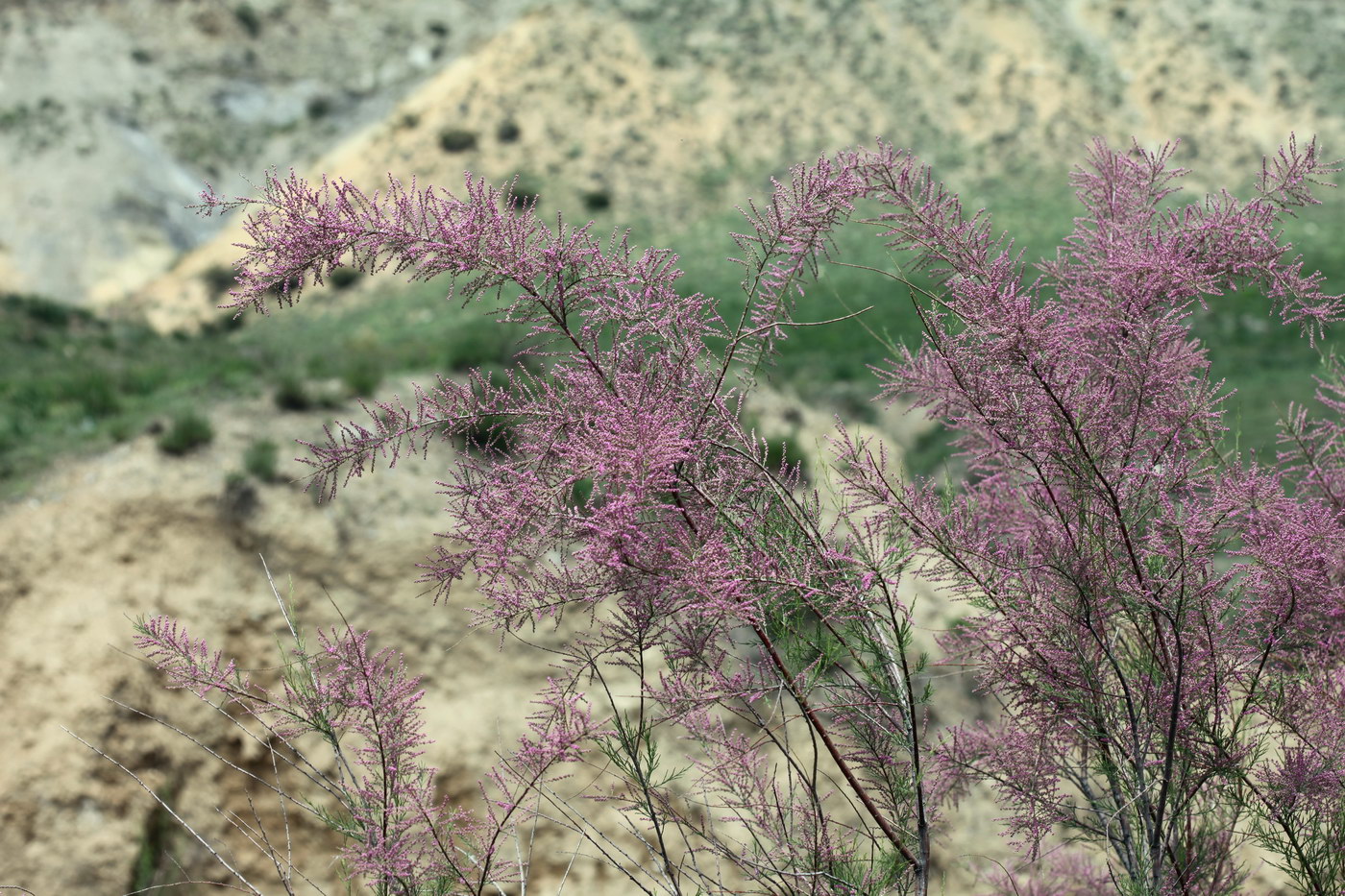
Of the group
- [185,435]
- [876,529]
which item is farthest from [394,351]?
[876,529]

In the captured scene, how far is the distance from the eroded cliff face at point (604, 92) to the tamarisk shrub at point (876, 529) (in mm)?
31723

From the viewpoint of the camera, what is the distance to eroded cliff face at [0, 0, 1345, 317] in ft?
113

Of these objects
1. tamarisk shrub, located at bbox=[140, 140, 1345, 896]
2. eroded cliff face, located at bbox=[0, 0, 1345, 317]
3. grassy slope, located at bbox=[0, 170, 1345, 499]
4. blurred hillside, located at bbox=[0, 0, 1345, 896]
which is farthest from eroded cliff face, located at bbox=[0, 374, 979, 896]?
eroded cliff face, located at bbox=[0, 0, 1345, 317]

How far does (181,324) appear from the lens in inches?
1137

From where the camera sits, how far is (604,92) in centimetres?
3778

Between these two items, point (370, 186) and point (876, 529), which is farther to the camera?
point (370, 186)

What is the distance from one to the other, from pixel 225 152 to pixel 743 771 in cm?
3882

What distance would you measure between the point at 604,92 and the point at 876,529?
1489 inches

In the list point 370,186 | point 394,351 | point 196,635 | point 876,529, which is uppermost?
point 370,186

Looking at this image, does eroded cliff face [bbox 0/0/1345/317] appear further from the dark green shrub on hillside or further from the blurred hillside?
the dark green shrub on hillside

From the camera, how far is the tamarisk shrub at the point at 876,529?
209 centimetres

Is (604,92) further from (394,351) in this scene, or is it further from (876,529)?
(876,529)

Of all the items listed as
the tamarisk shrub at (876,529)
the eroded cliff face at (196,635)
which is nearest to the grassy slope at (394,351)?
the tamarisk shrub at (876,529)

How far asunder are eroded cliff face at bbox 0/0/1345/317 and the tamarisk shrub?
31723mm
